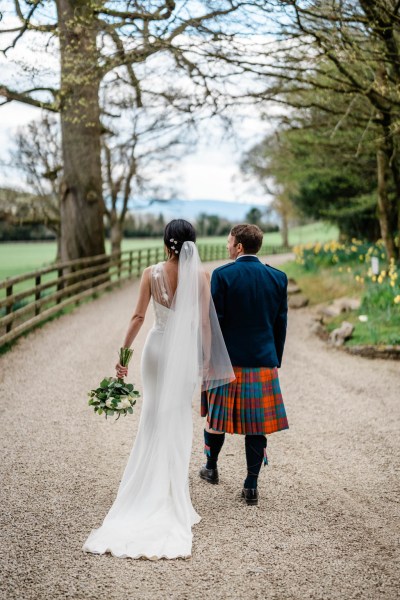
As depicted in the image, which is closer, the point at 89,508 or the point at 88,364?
the point at 89,508

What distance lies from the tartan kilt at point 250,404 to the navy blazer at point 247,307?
92 millimetres

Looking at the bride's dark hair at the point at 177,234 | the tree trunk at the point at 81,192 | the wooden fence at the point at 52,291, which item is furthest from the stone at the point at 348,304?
the bride's dark hair at the point at 177,234

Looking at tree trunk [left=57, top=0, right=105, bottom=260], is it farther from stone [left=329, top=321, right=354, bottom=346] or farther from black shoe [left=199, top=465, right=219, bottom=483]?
black shoe [left=199, top=465, right=219, bottom=483]

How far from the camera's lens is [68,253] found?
1722cm

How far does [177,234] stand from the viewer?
424 centimetres

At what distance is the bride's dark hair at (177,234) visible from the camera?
425cm

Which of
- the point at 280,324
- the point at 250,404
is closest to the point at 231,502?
the point at 250,404

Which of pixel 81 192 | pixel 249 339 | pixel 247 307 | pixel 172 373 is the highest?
pixel 81 192

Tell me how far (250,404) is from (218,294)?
0.78 meters

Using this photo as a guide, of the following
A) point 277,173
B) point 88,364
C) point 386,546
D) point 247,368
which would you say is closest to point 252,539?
point 386,546

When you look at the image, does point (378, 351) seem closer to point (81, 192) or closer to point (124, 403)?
point (124, 403)

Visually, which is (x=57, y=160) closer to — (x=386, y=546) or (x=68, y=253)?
(x=68, y=253)

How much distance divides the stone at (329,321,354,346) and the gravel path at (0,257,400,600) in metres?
1.97

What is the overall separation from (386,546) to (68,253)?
1432 centimetres
